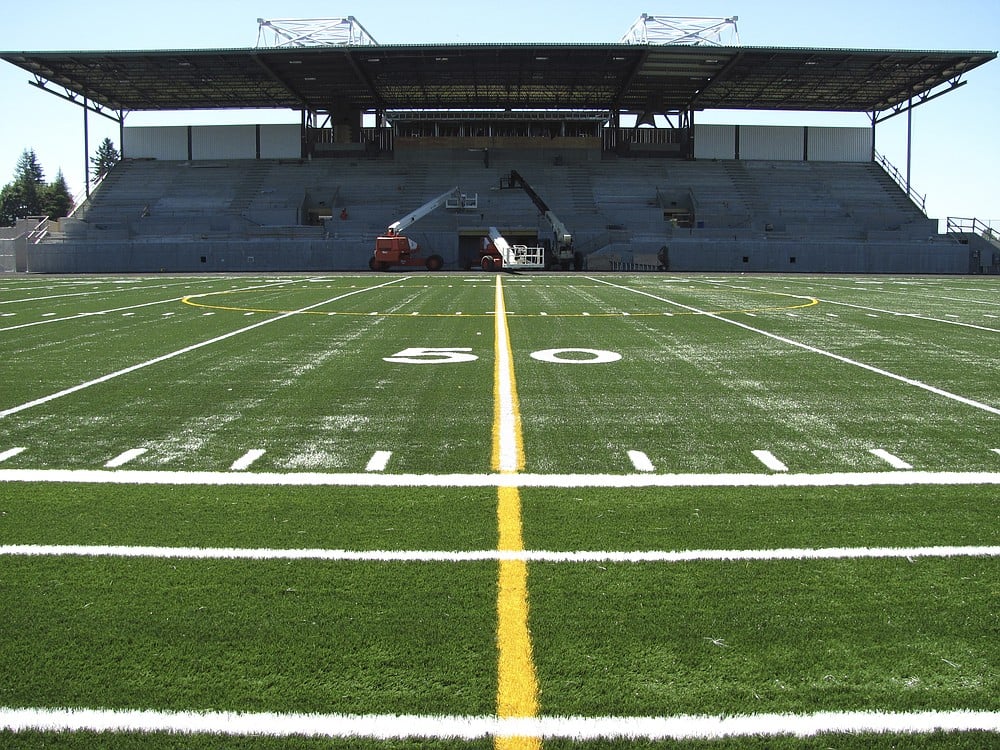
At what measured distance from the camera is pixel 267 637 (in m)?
3.13

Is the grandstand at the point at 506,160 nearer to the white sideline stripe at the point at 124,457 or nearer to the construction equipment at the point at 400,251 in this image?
the construction equipment at the point at 400,251

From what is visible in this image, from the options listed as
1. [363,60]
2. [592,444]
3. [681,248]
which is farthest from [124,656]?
[363,60]

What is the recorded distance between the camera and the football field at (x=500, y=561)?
2.68m

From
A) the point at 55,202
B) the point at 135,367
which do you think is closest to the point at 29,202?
the point at 55,202

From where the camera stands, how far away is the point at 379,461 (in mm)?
5711

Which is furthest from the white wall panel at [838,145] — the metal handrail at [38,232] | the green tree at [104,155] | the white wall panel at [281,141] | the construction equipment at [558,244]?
the green tree at [104,155]

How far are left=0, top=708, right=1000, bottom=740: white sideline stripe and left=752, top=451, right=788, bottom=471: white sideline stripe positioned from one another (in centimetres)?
290

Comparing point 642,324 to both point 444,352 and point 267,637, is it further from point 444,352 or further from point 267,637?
point 267,637

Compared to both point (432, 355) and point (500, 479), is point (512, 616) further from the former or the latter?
point (432, 355)

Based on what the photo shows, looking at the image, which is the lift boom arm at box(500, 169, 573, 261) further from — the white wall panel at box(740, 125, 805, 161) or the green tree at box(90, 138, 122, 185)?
the green tree at box(90, 138, 122, 185)

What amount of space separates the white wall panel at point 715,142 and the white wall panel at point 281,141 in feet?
97.5

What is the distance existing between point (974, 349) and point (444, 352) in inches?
270

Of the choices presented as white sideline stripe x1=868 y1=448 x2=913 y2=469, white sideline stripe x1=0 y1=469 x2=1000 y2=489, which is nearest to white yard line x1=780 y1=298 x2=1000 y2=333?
white sideline stripe x1=868 y1=448 x2=913 y2=469

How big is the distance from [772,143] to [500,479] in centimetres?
6774
